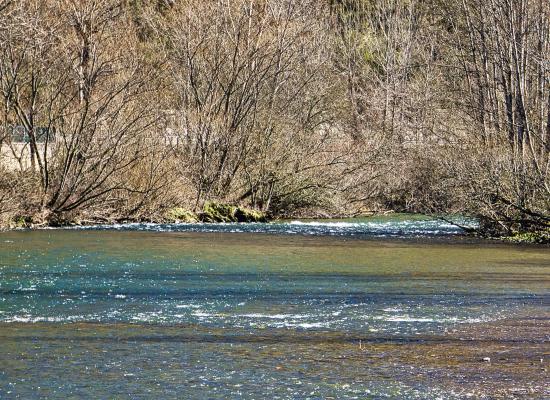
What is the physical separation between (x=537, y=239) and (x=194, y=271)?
1224 cm

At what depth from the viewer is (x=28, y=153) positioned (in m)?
36.8

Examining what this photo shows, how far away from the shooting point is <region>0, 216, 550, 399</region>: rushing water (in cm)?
1143

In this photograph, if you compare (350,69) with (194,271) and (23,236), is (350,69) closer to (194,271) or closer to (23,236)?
(23,236)

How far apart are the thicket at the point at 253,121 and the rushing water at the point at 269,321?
6.09 m

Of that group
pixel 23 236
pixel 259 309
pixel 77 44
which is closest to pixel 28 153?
pixel 77 44

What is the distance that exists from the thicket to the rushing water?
6.09 m

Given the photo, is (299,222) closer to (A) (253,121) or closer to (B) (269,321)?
(A) (253,121)

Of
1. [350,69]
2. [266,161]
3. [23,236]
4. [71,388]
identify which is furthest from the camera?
[350,69]

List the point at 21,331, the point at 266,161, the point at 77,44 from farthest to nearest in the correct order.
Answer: the point at 266,161, the point at 77,44, the point at 21,331

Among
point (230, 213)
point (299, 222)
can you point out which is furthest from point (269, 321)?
point (230, 213)

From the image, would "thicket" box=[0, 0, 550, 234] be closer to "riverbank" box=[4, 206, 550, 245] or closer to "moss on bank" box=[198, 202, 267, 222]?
"riverbank" box=[4, 206, 550, 245]

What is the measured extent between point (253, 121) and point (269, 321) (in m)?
27.8

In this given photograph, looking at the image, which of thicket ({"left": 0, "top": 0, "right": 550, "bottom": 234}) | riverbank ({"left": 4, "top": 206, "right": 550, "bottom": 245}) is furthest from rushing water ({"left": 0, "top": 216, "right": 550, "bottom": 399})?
thicket ({"left": 0, "top": 0, "right": 550, "bottom": 234})

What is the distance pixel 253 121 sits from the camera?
140 feet
